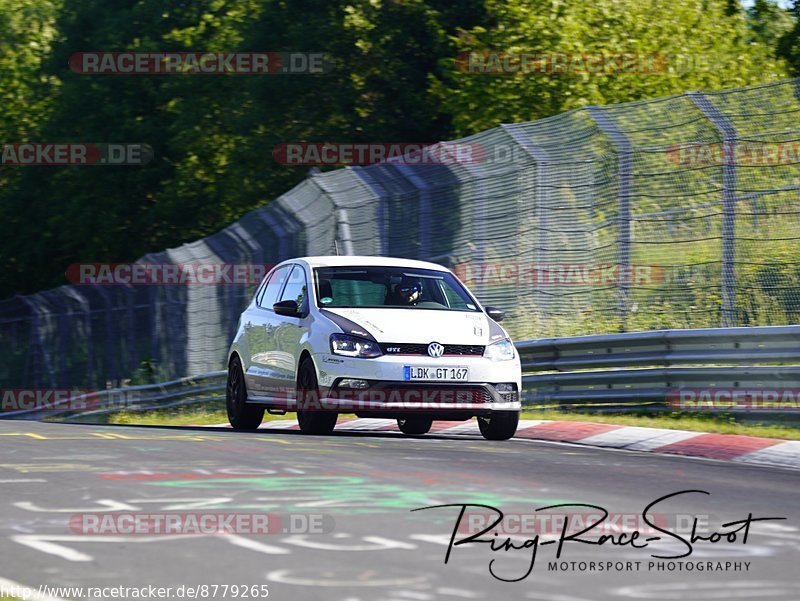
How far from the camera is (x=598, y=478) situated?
10039mm

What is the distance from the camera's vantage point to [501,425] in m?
13.7

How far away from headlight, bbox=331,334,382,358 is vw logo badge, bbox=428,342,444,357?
417 millimetres

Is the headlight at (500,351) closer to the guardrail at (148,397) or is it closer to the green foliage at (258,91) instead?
the guardrail at (148,397)

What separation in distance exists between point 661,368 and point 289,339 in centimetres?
356

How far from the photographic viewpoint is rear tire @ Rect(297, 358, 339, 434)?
13586 millimetres

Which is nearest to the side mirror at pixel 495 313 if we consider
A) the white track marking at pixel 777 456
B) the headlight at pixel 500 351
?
the headlight at pixel 500 351

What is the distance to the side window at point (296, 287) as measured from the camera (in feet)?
47.5

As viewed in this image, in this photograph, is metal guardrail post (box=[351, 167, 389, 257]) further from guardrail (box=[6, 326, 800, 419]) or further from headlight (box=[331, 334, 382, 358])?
headlight (box=[331, 334, 382, 358])

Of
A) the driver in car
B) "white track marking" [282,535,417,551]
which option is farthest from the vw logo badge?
"white track marking" [282,535,417,551]

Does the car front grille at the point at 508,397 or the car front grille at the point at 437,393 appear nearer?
the car front grille at the point at 437,393

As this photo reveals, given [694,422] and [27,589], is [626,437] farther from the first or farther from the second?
[27,589]

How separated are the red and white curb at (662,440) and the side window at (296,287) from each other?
1.53 metres

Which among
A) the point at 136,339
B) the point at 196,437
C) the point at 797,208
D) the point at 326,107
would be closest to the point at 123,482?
the point at 196,437

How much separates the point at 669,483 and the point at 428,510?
2.04 meters
